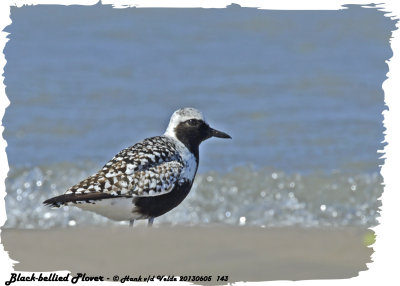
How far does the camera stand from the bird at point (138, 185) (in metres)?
6.02

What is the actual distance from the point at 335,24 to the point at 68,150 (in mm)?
5809

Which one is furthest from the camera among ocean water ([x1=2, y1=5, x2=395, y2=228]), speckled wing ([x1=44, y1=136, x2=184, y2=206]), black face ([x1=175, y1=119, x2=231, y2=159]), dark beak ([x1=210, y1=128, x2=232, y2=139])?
ocean water ([x1=2, y1=5, x2=395, y2=228])

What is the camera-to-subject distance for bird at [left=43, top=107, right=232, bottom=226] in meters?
6.02

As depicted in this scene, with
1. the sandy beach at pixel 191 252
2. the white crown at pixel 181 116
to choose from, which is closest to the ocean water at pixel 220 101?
the white crown at pixel 181 116

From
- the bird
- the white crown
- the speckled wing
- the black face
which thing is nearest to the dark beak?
the black face

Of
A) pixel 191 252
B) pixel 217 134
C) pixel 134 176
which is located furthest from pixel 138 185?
pixel 217 134

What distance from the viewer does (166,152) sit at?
261 inches

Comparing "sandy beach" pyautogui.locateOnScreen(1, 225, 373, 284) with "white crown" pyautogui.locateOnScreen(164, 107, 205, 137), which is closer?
"sandy beach" pyautogui.locateOnScreen(1, 225, 373, 284)

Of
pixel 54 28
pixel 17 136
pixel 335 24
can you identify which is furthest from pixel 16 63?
pixel 335 24

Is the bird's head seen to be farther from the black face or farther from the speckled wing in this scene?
the speckled wing

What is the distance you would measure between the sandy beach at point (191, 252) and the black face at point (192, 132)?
81cm

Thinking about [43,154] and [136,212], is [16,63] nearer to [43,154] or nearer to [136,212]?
[43,154]

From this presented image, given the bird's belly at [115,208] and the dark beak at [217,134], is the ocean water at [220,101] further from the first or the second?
the bird's belly at [115,208]

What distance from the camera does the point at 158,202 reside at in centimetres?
627
